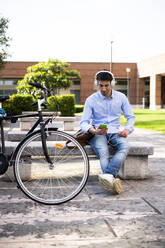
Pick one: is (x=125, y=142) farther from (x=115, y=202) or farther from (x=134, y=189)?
(x=115, y=202)

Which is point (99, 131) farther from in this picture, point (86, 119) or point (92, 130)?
point (86, 119)

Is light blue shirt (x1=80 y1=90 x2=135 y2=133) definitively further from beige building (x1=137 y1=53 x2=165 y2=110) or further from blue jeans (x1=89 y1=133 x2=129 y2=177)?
beige building (x1=137 y1=53 x2=165 y2=110)

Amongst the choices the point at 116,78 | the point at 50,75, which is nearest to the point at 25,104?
the point at 50,75

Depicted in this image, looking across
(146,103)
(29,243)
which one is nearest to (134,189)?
(29,243)

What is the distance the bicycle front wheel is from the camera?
3730mm

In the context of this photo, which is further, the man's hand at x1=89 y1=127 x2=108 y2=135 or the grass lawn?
the grass lawn

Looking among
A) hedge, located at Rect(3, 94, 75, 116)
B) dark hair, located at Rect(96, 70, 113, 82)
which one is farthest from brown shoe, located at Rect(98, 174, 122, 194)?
hedge, located at Rect(3, 94, 75, 116)

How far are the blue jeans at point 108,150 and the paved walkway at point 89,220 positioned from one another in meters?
0.31

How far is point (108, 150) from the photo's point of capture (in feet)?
14.8

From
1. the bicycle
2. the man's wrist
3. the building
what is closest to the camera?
the bicycle

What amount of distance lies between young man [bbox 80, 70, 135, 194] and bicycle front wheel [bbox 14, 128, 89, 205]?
351 mm

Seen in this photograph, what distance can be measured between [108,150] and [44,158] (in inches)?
35.5

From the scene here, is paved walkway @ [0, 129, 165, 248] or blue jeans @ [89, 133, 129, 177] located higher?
blue jeans @ [89, 133, 129, 177]

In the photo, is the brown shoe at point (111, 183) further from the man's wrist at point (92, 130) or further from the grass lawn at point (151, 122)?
the grass lawn at point (151, 122)
